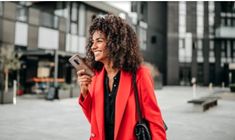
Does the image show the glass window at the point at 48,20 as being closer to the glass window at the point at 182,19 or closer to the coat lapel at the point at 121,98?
the coat lapel at the point at 121,98

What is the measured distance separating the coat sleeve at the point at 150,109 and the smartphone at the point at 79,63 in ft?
1.32

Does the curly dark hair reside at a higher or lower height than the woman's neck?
higher

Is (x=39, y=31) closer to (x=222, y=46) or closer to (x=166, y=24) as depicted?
(x=166, y=24)

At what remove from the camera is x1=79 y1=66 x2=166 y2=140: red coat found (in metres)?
2.34

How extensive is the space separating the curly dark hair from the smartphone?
22 centimetres

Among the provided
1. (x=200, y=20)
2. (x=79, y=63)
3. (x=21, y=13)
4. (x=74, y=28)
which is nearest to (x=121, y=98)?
(x=79, y=63)

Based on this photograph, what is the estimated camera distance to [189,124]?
9.77 metres

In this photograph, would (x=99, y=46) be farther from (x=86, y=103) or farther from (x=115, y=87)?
(x=86, y=103)

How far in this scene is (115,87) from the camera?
247cm

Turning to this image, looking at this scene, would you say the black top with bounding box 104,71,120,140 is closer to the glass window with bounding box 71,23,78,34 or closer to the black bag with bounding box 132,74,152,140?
the black bag with bounding box 132,74,152,140

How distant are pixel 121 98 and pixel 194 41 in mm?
49462

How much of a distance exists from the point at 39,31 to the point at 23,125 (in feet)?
52.0

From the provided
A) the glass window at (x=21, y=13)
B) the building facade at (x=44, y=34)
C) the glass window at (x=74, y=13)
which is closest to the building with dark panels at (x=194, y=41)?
the building facade at (x=44, y=34)

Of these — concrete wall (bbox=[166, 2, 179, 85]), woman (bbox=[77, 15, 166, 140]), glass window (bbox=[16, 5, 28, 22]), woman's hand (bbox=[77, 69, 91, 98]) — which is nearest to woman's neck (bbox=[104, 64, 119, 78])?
woman (bbox=[77, 15, 166, 140])
